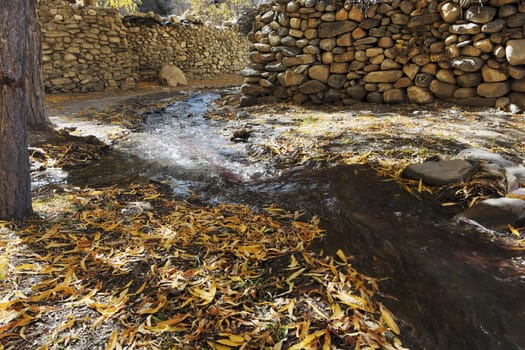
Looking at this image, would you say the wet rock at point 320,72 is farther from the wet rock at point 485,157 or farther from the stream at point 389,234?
the wet rock at point 485,157

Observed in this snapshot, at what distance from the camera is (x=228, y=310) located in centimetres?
157

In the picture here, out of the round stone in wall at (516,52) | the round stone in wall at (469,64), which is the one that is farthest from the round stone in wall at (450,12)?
the round stone in wall at (516,52)

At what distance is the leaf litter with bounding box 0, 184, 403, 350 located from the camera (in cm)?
141

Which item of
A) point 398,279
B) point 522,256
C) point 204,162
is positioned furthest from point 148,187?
point 522,256

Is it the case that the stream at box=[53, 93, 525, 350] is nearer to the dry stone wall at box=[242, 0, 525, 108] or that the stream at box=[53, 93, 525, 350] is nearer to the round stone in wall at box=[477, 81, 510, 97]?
the dry stone wall at box=[242, 0, 525, 108]

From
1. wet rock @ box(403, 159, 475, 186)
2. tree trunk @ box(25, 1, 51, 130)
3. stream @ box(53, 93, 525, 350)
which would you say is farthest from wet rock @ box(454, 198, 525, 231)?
tree trunk @ box(25, 1, 51, 130)

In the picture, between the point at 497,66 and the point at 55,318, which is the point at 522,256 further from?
the point at 497,66

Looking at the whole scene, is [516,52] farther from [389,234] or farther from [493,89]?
[389,234]

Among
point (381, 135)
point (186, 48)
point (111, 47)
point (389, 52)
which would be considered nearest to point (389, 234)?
point (381, 135)

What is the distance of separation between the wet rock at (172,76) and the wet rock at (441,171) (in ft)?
36.5

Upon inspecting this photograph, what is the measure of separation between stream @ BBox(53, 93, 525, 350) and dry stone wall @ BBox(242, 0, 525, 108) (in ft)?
9.74

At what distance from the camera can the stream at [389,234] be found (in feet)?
4.99

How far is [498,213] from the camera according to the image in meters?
2.32

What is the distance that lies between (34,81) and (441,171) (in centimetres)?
529
